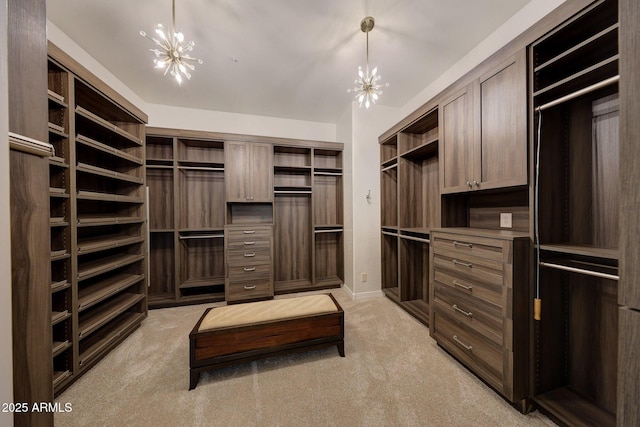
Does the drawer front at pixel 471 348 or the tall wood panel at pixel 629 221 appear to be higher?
the tall wood panel at pixel 629 221

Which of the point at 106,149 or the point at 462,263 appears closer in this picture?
the point at 462,263

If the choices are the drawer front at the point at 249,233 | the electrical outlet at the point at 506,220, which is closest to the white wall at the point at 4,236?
the drawer front at the point at 249,233

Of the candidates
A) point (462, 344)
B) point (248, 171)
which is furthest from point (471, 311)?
point (248, 171)

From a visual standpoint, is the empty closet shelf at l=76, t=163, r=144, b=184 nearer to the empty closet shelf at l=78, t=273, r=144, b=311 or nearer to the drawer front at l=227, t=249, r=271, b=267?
the empty closet shelf at l=78, t=273, r=144, b=311

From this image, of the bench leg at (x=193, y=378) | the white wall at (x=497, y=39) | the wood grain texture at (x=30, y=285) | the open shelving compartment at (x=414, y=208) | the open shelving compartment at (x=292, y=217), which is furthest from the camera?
the open shelving compartment at (x=292, y=217)

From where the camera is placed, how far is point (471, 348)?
5.25 ft

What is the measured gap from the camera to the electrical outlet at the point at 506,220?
1790mm

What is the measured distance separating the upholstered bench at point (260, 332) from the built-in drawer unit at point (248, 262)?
1.08m

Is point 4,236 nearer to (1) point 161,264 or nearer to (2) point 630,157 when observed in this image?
(2) point 630,157

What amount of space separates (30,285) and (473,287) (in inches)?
90.4

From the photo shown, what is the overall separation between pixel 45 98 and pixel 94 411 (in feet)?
6.12

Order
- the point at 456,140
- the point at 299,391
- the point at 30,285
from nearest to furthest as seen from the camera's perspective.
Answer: the point at 30,285, the point at 299,391, the point at 456,140

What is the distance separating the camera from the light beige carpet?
1.32 metres

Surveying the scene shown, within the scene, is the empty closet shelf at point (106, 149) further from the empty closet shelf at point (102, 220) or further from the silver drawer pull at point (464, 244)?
the silver drawer pull at point (464, 244)
